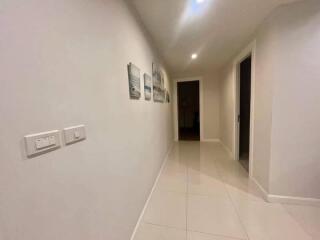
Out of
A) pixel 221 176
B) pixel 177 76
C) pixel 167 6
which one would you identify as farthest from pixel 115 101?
pixel 177 76

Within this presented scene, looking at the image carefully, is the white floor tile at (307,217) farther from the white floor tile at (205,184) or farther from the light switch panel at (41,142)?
the light switch panel at (41,142)

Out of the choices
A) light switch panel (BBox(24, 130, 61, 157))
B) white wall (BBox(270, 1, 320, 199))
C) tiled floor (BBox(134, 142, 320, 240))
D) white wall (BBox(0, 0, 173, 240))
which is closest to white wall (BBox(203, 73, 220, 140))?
tiled floor (BBox(134, 142, 320, 240))

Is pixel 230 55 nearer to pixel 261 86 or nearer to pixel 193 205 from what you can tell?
pixel 261 86

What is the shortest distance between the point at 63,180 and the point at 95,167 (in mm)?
251

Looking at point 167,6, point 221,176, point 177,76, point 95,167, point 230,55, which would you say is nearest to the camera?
point 95,167

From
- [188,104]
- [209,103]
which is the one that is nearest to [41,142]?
[209,103]

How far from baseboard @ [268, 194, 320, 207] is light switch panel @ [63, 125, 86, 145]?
230 cm

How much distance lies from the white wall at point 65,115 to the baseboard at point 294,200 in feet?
5.90

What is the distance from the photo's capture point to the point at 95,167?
0.99 metres

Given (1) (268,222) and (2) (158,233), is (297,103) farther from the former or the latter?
(2) (158,233)

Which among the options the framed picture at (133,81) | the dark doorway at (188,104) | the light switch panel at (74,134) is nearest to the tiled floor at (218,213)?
the light switch panel at (74,134)

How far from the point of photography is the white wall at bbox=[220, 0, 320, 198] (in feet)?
5.80

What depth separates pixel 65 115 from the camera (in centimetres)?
77

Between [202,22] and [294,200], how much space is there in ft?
8.22
